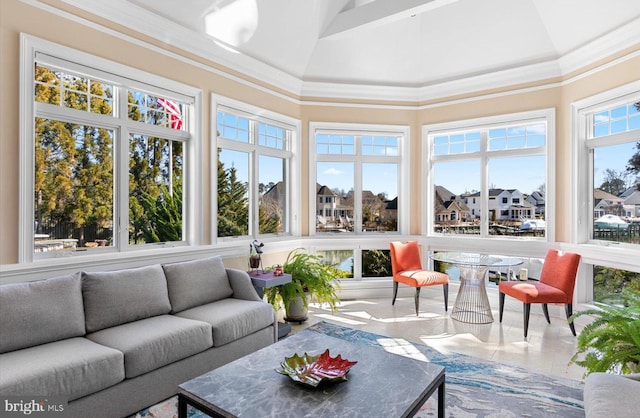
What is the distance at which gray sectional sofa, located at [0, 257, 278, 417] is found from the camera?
2.14 m

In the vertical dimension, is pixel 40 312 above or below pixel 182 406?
above

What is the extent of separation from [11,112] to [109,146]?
77cm

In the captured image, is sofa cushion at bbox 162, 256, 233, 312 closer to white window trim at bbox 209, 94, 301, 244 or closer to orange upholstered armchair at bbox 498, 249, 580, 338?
white window trim at bbox 209, 94, 301, 244

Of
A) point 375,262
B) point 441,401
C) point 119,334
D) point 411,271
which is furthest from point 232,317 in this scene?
point 375,262

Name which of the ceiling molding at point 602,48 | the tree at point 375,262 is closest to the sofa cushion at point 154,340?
the tree at point 375,262

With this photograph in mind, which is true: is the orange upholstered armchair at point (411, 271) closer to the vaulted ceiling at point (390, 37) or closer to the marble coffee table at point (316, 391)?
the vaulted ceiling at point (390, 37)

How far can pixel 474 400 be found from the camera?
269 cm

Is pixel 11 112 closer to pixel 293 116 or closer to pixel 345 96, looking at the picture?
pixel 293 116

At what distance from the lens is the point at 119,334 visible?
261 centimetres

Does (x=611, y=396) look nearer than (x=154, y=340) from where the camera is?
Yes

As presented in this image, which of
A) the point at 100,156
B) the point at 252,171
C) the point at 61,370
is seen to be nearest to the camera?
the point at 61,370

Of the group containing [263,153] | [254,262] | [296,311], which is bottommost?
[296,311]

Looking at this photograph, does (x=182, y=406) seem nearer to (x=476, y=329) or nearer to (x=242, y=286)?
(x=242, y=286)

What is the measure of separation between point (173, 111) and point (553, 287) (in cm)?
458
